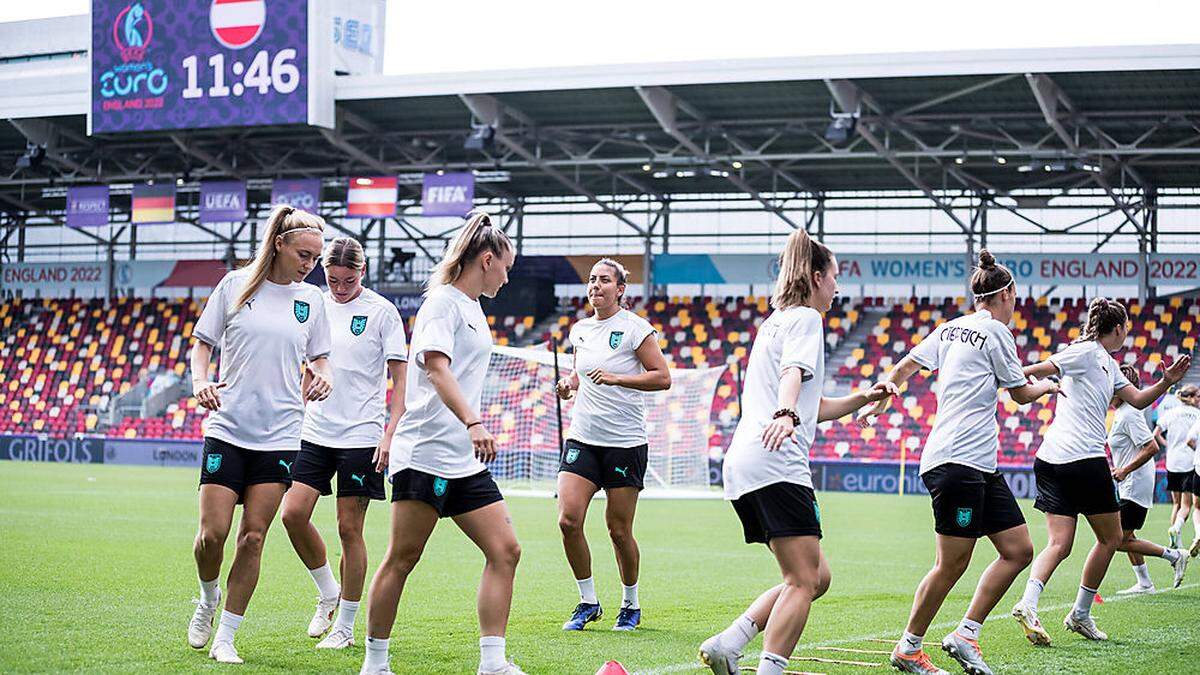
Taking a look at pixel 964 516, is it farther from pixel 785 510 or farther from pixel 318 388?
pixel 318 388

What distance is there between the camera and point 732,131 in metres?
32.0

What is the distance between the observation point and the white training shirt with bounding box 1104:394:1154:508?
11.8 metres

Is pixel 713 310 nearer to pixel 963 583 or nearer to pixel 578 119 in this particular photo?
pixel 578 119

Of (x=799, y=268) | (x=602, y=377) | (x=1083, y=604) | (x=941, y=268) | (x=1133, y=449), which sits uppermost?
(x=941, y=268)

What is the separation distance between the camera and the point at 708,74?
91.4 feet

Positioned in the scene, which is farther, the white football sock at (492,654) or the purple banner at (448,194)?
the purple banner at (448,194)

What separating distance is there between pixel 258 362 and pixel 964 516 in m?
3.64

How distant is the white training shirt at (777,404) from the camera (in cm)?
615

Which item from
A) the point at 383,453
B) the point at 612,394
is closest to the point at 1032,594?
the point at 612,394

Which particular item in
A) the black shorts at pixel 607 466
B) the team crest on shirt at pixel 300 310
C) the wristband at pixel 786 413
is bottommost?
the black shorts at pixel 607 466

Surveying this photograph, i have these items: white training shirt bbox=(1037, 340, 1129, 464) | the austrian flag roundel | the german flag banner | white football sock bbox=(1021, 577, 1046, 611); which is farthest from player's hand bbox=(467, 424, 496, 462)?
the german flag banner

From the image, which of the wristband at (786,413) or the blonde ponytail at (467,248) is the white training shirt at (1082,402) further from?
the blonde ponytail at (467,248)

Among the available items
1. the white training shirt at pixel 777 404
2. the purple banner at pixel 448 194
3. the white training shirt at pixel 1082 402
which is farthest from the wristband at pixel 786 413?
the purple banner at pixel 448 194

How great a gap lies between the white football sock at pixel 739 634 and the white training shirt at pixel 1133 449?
6.10 m
